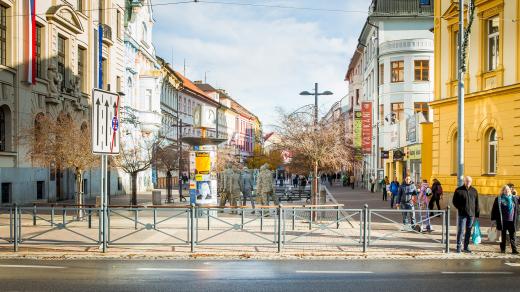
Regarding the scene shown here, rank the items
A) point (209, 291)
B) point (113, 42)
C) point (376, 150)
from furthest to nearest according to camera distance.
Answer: point (376, 150) → point (113, 42) → point (209, 291)

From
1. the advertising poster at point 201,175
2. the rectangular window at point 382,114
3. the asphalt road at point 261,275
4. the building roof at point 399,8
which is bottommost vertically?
the asphalt road at point 261,275

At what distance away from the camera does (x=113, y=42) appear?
3747 cm

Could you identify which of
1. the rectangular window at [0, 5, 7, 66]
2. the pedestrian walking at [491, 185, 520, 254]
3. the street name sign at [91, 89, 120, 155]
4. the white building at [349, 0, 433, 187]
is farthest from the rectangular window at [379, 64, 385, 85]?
the street name sign at [91, 89, 120, 155]

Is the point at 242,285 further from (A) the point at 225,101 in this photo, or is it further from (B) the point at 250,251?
(A) the point at 225,101

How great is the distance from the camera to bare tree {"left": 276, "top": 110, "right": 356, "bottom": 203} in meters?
21.1

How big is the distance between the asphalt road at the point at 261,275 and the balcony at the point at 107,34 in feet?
86.2

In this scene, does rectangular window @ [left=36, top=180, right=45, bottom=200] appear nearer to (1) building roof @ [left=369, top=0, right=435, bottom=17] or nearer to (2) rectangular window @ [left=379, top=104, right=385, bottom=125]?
(2) rectangular window @ [left=379, top=104, right=385, bottom=125]

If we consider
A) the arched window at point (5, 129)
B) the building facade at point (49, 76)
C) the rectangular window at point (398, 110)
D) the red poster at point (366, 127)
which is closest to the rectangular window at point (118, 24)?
the building facade at point (49, 76)

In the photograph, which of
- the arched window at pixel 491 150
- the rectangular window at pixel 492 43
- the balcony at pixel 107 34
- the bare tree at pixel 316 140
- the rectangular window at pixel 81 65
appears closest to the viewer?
the bare tree at pixel 316 140

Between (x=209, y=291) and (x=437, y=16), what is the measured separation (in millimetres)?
20991

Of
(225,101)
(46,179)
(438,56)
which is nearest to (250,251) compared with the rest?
(438,56)

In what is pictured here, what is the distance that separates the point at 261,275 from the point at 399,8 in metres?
41.2

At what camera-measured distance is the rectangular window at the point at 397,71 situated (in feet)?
139

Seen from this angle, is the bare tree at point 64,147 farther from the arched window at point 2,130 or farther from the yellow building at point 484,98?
the yellow building at point 484,98
